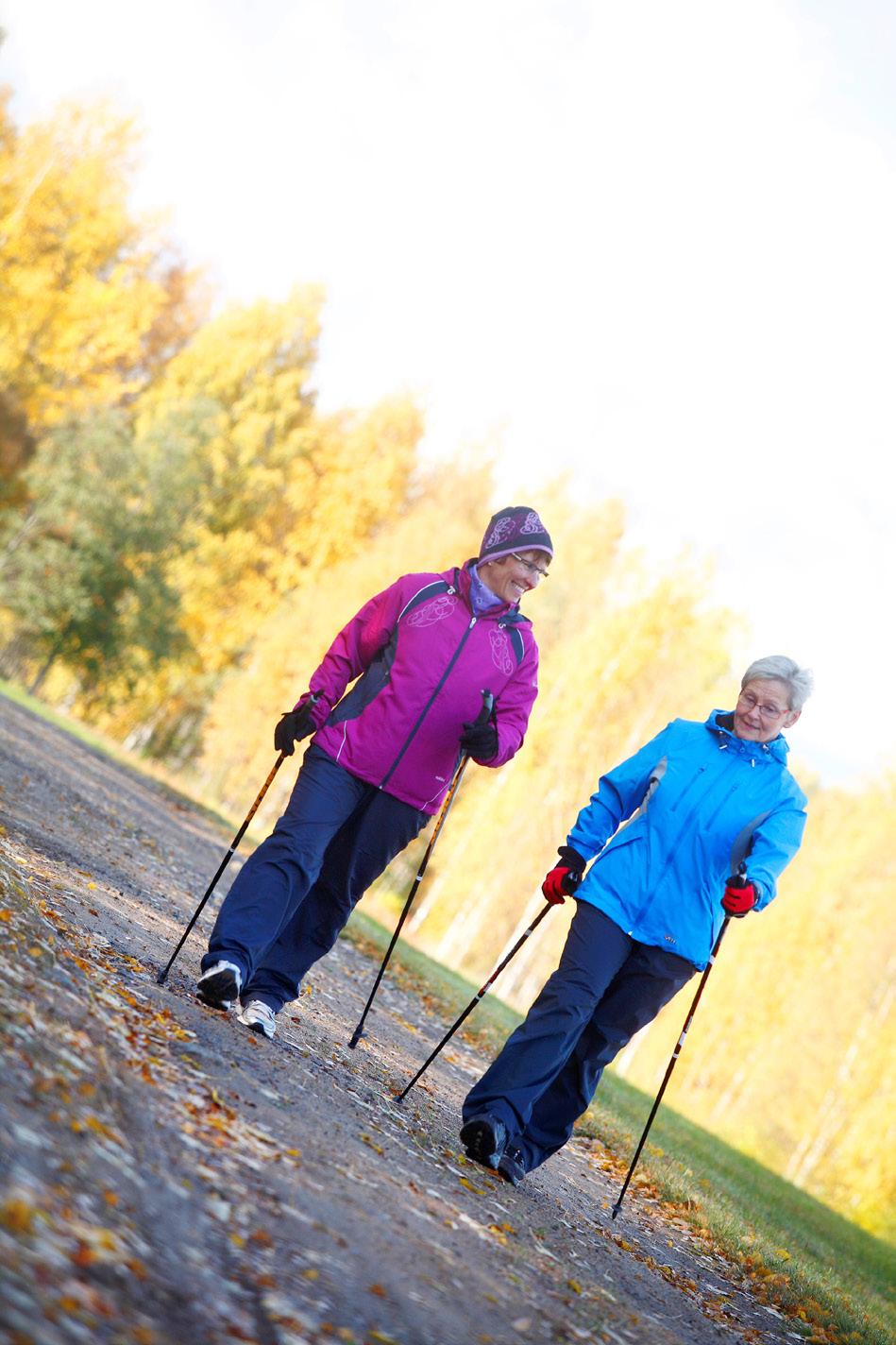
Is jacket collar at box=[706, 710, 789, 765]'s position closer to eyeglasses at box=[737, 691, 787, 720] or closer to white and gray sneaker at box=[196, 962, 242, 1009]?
eyeglasses at box=[737, 691, 787, 720]

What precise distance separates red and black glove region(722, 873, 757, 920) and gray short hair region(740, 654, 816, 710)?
0.86 metres

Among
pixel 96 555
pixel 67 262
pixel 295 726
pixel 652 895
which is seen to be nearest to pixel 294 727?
pixel 295 726

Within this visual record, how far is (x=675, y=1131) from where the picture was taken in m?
14.1

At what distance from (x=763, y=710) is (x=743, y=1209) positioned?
5.47 meters

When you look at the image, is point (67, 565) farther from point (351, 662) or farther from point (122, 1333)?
point (122, 1333)

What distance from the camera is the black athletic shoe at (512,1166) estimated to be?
18.9ft

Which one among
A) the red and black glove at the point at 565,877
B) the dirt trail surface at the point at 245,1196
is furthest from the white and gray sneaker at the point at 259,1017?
the red and black glove at the point at 565,877

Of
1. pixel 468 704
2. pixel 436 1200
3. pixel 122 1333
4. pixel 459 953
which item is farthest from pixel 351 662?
pixel 459 953

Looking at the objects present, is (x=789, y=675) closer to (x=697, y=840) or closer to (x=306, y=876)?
(x=697, y=840)

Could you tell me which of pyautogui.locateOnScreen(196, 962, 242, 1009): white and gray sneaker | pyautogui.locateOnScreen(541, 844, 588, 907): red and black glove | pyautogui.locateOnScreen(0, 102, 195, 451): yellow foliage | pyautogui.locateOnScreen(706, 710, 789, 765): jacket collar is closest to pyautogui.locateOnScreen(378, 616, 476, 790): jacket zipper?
pyautogui.locateOnScreen(541, 844, 588, 907): red and black glove

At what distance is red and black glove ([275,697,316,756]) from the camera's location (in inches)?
237

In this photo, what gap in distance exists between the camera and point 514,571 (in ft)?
20.1

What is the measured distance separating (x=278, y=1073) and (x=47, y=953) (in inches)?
42.1

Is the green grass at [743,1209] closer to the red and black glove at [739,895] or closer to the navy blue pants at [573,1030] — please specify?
the navy blue pants at [573,1030]
